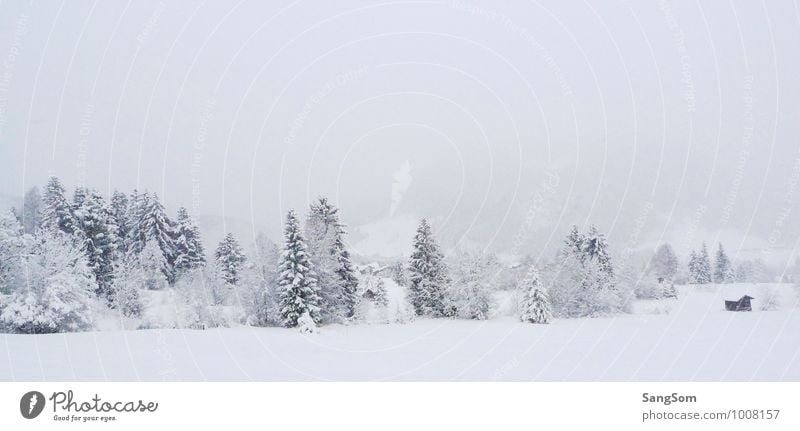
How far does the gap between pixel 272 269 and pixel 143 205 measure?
41.1 ft

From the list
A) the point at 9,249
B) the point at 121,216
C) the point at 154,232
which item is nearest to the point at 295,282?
the point at 154,232

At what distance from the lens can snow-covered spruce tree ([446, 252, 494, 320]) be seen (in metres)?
38.6

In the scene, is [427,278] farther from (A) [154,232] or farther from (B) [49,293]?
(B) [49,293]

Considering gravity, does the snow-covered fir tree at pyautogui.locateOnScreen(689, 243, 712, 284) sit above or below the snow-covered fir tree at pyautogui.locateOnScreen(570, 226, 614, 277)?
below

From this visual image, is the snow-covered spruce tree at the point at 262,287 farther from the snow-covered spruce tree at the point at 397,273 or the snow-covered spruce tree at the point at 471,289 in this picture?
the snow-covered spruce tree at the point at 397,273

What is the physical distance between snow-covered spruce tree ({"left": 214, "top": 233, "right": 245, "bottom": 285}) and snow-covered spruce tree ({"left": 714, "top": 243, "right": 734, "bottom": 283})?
44145 millimetres

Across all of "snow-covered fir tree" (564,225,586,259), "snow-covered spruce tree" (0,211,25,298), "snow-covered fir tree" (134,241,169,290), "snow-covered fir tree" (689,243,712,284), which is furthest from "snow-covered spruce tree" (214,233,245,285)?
"snow-covered fir tree" (689,243,712,284)

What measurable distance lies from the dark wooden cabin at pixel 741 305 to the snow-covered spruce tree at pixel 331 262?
1253 inches

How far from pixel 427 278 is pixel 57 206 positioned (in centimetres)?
2719

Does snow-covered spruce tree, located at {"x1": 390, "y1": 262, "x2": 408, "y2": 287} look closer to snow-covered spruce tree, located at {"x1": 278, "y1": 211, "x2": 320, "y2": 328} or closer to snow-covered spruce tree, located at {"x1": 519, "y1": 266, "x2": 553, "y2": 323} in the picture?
snow-covered spruce tree, located at {"x1": 519, "y1": 266, "x2": 553, "y2": 323}

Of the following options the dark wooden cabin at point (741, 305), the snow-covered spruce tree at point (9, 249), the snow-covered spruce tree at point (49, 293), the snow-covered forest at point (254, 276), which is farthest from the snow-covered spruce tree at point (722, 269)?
the snow-covered spruce tree at point (9, 249)

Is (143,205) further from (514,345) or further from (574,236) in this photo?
(574,236)

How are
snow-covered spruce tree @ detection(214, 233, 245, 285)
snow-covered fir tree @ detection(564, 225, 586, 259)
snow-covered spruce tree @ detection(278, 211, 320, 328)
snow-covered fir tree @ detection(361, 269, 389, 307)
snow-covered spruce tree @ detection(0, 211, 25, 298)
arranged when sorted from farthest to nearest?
snow-covered fir tree @ detection(564, 225, 586, 259)
snow-covered fir tree @ detection(361, 269, 389, 307)
snow-covered spruce tree @ detection(214, 233, 245, 285)
snow-covered spruce tree @ detection(278, 211, 320, 328)
snow-covered spruce tree @ detection(0, 211, 25, 298)
